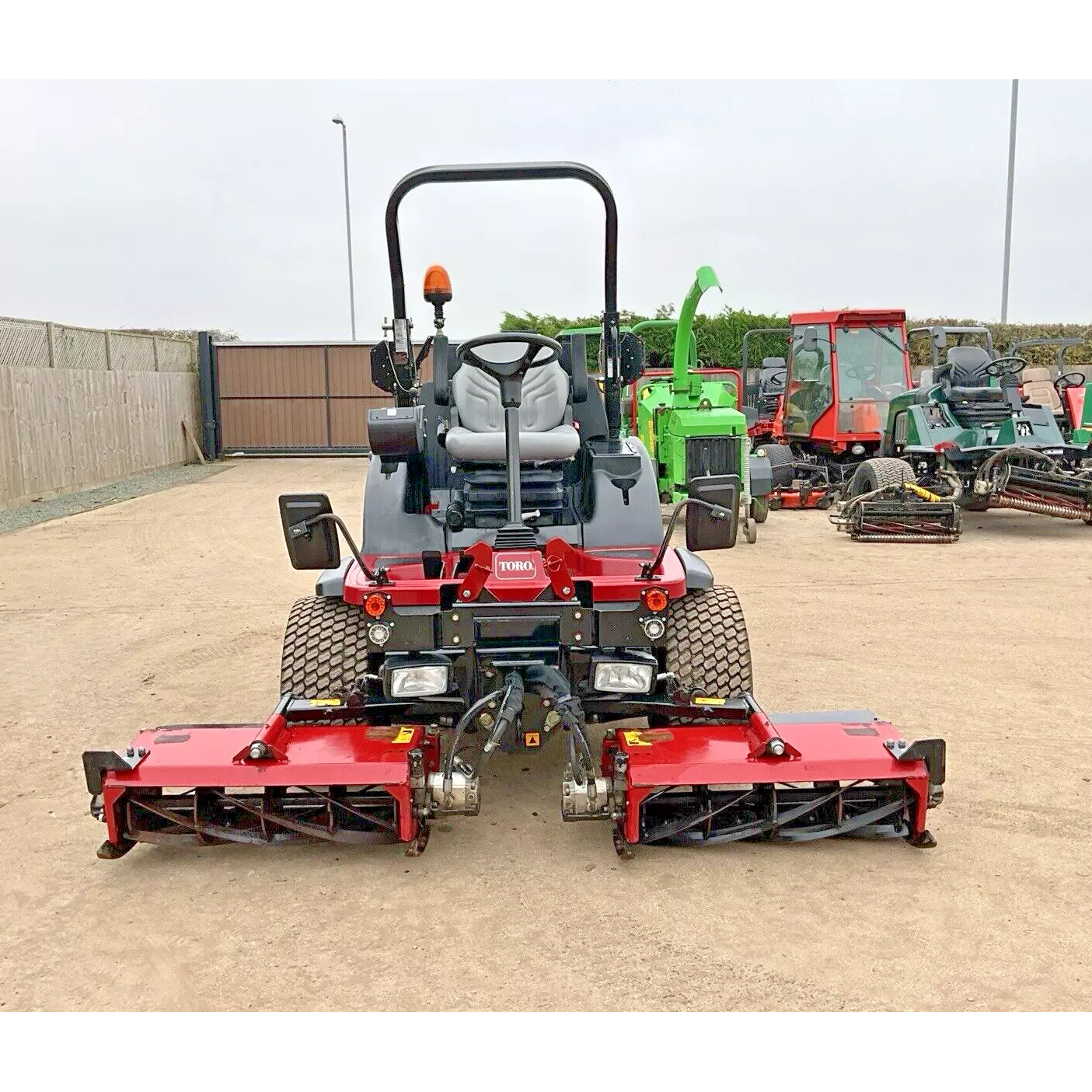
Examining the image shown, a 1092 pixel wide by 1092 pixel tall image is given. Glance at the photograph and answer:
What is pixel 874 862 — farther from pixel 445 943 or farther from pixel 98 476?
pixel 98 476

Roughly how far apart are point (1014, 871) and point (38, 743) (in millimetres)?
3735

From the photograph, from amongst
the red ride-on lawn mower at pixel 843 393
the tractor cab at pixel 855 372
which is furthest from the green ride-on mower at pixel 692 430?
the tractor cab at pixel 855 372

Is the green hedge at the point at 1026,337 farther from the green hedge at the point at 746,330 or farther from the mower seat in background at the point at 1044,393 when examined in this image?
the mower seat in background at the point at 1044,393

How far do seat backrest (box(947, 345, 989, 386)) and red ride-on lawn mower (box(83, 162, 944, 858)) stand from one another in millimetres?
7441

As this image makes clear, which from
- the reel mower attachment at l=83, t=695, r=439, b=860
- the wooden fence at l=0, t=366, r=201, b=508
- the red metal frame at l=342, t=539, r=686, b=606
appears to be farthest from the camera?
the wooden fence at l=0, t=366, r=201, b=508

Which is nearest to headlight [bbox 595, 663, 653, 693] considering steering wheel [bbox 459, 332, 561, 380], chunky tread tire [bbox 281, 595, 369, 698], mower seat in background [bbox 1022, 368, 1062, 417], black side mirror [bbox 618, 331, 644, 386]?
chunky tread tire [bbox 281, 595, 369, 698]

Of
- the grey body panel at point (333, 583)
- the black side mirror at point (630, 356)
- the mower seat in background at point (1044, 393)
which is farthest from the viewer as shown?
the mower seat in background at point (1044, 393)

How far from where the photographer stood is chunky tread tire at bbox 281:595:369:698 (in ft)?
12.8

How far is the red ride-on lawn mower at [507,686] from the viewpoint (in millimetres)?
3234

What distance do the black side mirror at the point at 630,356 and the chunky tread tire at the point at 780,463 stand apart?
7.40 metres

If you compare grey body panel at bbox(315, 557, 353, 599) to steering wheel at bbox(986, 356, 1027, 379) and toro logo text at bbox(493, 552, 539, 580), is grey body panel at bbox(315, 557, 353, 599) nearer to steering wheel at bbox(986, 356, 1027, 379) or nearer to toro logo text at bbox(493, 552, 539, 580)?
toro logo text at bbox(493, 552, 539, 580)

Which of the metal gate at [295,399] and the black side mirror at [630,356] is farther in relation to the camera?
the metal gate at [295,399]

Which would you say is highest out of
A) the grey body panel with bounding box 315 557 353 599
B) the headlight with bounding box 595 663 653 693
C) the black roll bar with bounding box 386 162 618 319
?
the black roll bar with bounding box 386 162 618 319

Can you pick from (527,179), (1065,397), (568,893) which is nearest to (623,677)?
(568,893)
